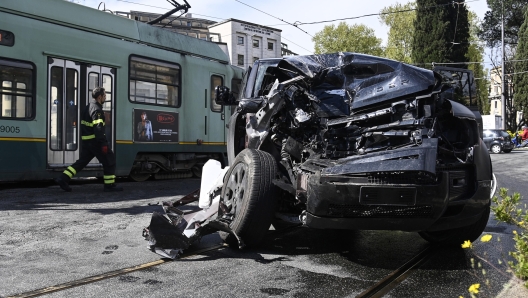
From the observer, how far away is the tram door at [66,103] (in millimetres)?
8273

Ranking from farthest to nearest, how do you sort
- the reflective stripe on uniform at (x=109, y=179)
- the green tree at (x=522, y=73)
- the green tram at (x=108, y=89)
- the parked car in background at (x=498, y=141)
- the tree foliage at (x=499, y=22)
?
the tree foliage at (x=499, y=22)
the green tree at (x=522, y=73)
the parked car in background at (x=498, y=141)
the reflective stripe on uniform at (x=109, y=179)
the green tram at (x=108, y=89)

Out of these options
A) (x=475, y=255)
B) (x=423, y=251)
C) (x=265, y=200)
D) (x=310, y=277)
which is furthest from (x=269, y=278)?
(x=475, y=255)

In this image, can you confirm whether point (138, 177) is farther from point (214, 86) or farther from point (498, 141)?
point (498, 141)

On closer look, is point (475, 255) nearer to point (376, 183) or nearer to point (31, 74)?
point (376, 183)

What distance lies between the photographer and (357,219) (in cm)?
343

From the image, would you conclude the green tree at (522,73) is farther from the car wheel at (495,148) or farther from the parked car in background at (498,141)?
the car wheel at (495,148)

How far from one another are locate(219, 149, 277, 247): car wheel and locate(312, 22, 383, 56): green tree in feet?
135

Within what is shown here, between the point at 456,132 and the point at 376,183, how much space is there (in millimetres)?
961

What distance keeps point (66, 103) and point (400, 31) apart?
41.5 metres

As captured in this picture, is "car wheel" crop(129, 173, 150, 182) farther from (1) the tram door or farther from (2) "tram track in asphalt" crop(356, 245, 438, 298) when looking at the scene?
(2) "tram track in asphalt" crop(356, 245, 438, 298)

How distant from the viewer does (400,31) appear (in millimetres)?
45156

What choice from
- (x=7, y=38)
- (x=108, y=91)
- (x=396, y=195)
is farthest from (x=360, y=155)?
(x=108, y=91)

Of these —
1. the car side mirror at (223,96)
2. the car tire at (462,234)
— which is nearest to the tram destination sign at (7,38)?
the car side mirror at (223,96)

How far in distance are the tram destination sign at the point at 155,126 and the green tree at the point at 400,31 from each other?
37.7m
